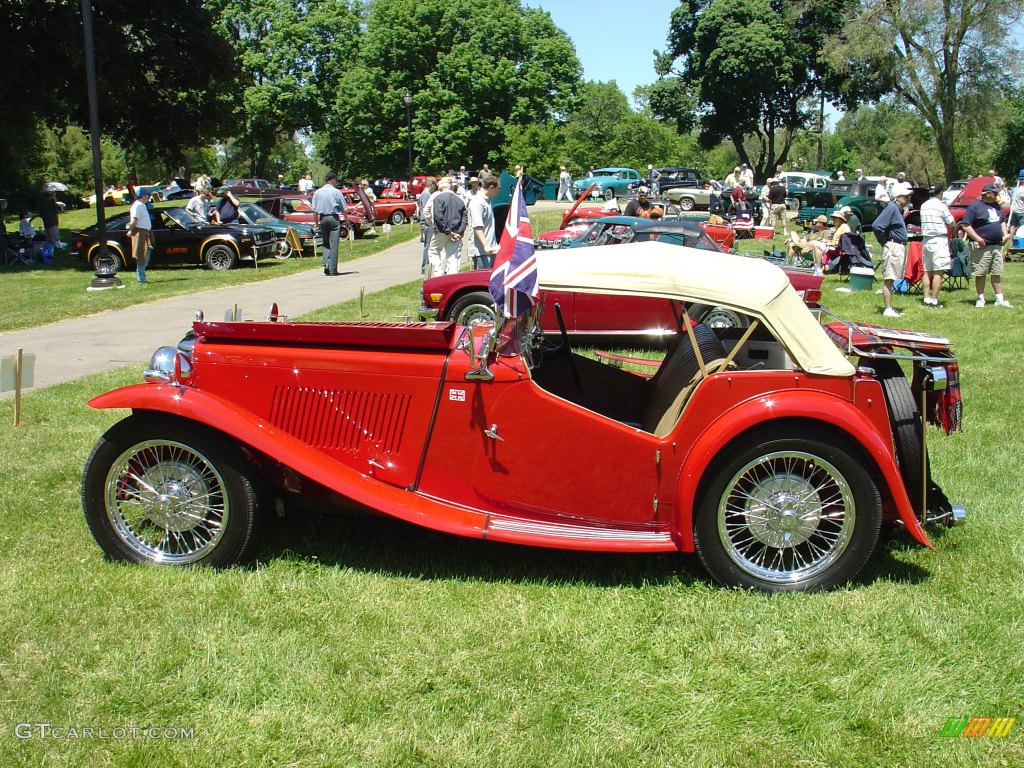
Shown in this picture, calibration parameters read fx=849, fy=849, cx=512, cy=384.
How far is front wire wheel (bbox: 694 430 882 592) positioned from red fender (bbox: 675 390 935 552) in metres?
0.09

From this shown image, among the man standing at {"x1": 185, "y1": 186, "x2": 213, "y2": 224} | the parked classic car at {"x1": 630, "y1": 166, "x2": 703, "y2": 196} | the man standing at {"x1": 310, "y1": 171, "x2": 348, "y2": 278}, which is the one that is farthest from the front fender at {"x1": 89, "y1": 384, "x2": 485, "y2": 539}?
the parked classic car at {"x1": 630, "y1": 166, "x2": 703, "y2": 196}

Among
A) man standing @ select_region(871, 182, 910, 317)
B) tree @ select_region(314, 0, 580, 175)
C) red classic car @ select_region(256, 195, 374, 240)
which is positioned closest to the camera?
man standing @ select_region(871, 182, 910, 317)

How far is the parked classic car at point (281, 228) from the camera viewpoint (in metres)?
21.1

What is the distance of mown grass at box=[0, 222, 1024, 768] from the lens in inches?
120

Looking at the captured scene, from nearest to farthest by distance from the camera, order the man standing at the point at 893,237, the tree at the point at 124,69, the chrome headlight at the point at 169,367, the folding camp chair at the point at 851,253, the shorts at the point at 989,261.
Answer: the chrome headlight at the point at 169,367
the man standing at the point at 893,237
the shorts at the point at 989,261
the folding camp chair at the point at 851,253
the tree at the point at 124,69

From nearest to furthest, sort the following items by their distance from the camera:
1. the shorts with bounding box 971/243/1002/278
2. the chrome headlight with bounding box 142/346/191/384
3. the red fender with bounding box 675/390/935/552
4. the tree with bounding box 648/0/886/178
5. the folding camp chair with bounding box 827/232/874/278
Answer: the red fender with bounding box 675/390/935/552 → the chrome headlight with bounding box 142/346/191/384 → the shorts with bounding box 971/243/1002/278 → the folding camp chair with bounding box 827/232/874/278 → the tree with bounding box 648/0/886/178

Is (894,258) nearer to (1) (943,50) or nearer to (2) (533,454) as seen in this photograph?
(2) (533,454)

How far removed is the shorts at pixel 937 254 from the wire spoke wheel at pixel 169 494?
450 inches

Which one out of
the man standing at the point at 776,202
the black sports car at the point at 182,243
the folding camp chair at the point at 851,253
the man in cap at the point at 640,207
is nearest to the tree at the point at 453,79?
the man standing at the point at 776,202

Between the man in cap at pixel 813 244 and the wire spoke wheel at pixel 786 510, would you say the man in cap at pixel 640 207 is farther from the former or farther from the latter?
the wire spoke wheel at pixel 786 510

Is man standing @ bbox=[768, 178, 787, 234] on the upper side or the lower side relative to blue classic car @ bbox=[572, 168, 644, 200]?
lower

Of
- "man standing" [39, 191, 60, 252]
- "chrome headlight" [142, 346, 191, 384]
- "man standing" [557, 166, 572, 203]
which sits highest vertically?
"man standing" [557, 166, 572, 203]

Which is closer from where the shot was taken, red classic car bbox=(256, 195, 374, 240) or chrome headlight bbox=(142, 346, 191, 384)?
chrome headlight bbox=(142, 346, 191, 384)

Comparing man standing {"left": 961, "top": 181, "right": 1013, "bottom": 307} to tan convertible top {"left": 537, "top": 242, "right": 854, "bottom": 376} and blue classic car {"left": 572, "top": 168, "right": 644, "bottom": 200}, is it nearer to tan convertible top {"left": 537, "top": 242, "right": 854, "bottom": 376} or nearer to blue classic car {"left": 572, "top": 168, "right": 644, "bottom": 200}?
tan convertible top {"left": 537, "top": 242, "right": 854, "bottom": 376}
